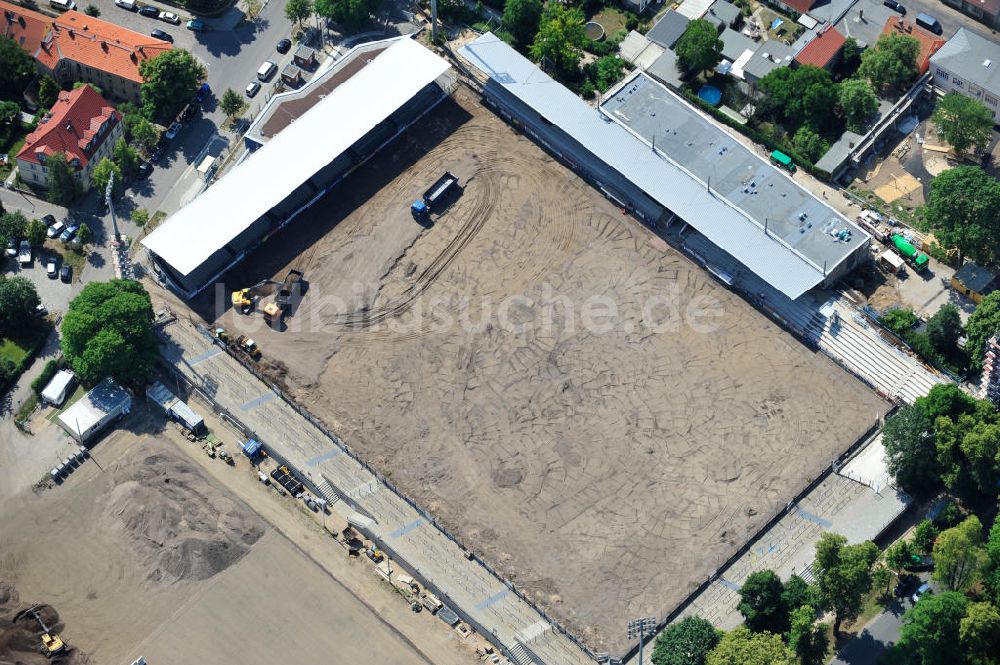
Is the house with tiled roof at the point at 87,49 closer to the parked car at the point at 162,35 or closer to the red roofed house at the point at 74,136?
the parked car at the point at 162,35

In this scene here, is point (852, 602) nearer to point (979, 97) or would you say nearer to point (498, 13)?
point (979, 97)

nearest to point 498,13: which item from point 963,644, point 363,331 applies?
point 363,331

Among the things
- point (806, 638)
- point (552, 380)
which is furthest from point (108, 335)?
point (806, 638)

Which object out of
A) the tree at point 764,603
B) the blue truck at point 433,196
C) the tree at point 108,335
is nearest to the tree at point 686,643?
the tree at point 764,603

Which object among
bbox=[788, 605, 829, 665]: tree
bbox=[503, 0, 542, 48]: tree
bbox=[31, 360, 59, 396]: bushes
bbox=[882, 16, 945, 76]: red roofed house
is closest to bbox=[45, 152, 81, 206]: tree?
bbox=[31, 360, 59, 396]: bushes

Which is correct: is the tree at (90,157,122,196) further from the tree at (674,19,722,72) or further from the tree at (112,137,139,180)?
the tree at (674,19,722,72)

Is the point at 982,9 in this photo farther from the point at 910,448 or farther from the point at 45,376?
the point at 45,376
